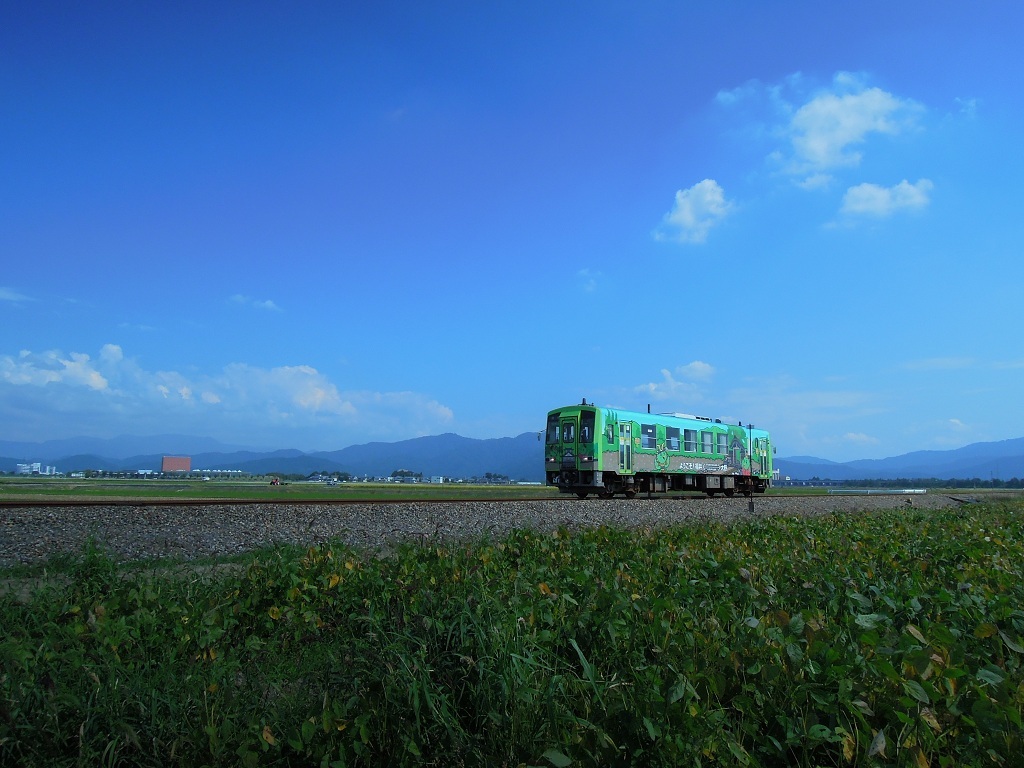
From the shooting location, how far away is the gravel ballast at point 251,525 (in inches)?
372

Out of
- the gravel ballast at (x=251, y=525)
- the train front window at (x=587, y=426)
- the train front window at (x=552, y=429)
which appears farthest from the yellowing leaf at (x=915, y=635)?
the train front window at (x=552, y=429)

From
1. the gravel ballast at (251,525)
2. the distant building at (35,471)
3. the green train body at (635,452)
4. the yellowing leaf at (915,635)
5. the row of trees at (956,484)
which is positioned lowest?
the row of trees at (956,484)

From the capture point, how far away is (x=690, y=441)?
29.3 meters

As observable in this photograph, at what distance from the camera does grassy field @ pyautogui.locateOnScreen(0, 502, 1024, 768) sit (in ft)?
9.46

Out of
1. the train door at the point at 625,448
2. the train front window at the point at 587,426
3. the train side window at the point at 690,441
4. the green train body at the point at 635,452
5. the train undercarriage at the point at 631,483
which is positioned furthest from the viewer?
the train side window at the point at 690,441

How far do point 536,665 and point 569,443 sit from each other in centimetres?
2231

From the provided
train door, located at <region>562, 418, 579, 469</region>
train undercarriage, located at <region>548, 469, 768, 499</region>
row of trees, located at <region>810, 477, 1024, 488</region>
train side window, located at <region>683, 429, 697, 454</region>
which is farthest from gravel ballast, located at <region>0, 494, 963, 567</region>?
A: row of trees, located at <region>810, 477, 1024, 488</region>

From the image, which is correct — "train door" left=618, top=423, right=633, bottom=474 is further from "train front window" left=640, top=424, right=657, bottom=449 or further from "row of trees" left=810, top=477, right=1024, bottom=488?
"row of trees" left=810, top=477, right=1024, bottom=488

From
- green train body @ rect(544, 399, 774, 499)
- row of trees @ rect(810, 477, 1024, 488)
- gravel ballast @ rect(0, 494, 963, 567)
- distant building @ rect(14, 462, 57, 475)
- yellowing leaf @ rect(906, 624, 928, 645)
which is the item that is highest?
green train body @ rect(544, 399, 774, 499)

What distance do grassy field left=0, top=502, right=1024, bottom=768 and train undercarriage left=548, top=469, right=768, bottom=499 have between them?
62.5 ft

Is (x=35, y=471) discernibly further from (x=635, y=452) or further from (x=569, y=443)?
(x=635, y=452)

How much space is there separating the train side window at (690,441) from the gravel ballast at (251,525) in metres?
13.3

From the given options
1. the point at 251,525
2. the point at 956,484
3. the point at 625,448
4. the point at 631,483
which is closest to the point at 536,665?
the point at 251,525

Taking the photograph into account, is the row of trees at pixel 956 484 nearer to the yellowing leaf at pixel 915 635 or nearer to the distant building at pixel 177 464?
the yellowing leaf at pixel 915 635
